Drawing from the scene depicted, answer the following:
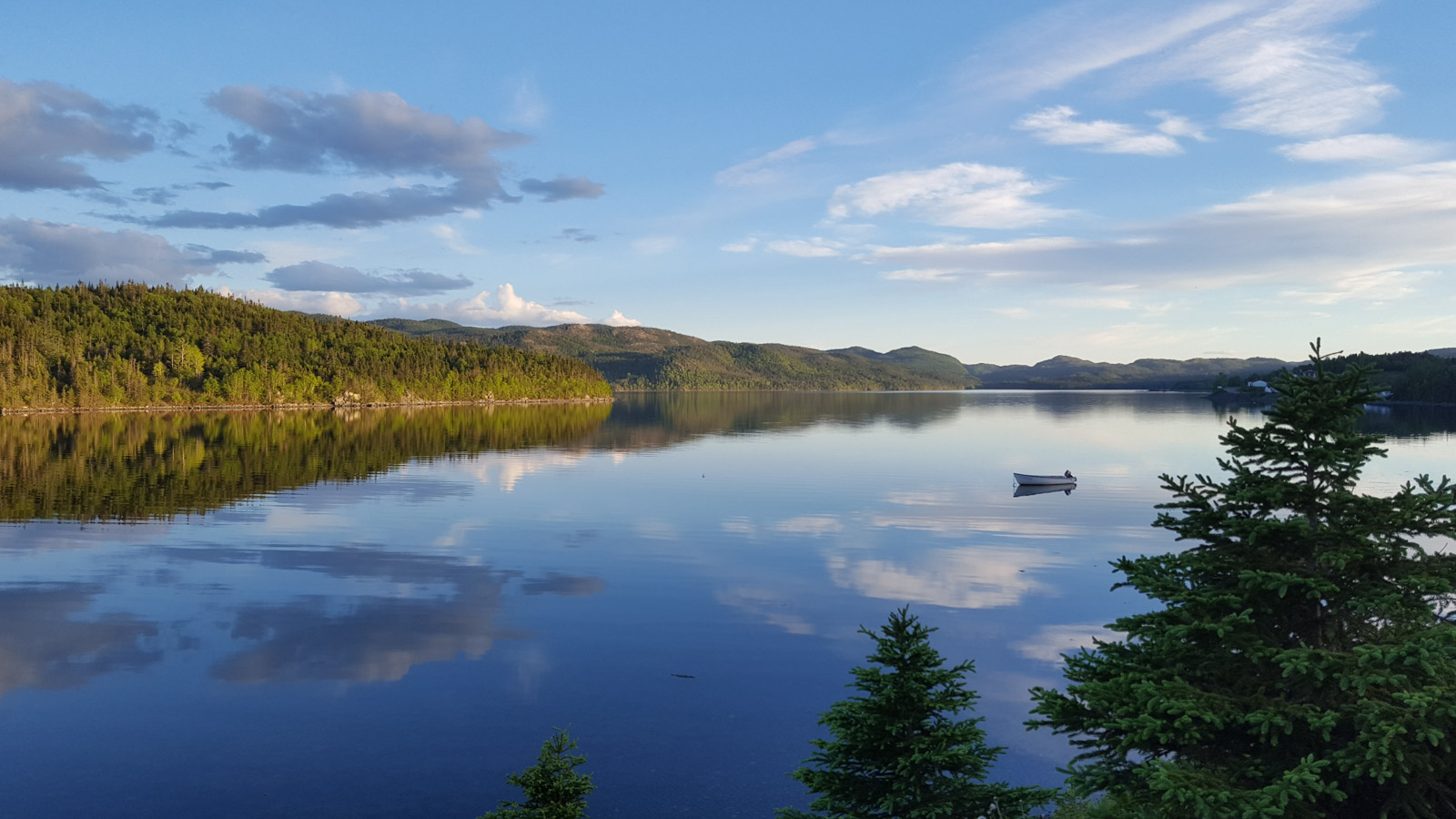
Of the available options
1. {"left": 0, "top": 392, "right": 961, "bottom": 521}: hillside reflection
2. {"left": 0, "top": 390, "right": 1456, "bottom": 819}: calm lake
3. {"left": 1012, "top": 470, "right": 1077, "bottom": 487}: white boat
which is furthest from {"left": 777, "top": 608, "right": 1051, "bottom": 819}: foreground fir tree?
{"left": 1012, "top": 470, "right": 1077, "bottom": 487}: white boat

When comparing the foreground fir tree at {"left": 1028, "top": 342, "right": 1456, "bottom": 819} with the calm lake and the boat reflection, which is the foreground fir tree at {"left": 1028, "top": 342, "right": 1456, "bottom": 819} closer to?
the calm lake

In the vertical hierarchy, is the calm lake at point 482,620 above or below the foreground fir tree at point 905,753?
below

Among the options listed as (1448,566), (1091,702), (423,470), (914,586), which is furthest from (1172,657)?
(423,470)

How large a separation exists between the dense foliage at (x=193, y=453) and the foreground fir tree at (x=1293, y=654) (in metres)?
61.3

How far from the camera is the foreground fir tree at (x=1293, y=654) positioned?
9234 mm

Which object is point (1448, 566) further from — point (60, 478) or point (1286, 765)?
point (60, 478)

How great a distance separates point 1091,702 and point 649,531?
42419 mm

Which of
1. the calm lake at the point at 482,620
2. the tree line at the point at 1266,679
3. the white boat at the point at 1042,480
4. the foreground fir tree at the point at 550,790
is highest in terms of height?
the tree line at the point at 1266,679

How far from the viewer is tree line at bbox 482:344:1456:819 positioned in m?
9.29

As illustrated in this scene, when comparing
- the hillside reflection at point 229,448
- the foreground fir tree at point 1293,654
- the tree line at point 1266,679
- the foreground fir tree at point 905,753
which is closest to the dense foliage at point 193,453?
the hillside reflection at point 229,448

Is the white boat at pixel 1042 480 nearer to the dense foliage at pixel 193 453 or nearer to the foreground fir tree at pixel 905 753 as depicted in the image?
the dense foliage at pixel 193 453

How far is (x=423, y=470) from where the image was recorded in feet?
272

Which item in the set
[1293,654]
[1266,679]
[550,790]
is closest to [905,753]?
[1266,679]

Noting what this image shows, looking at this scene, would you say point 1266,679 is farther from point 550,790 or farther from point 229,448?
point 229,448
